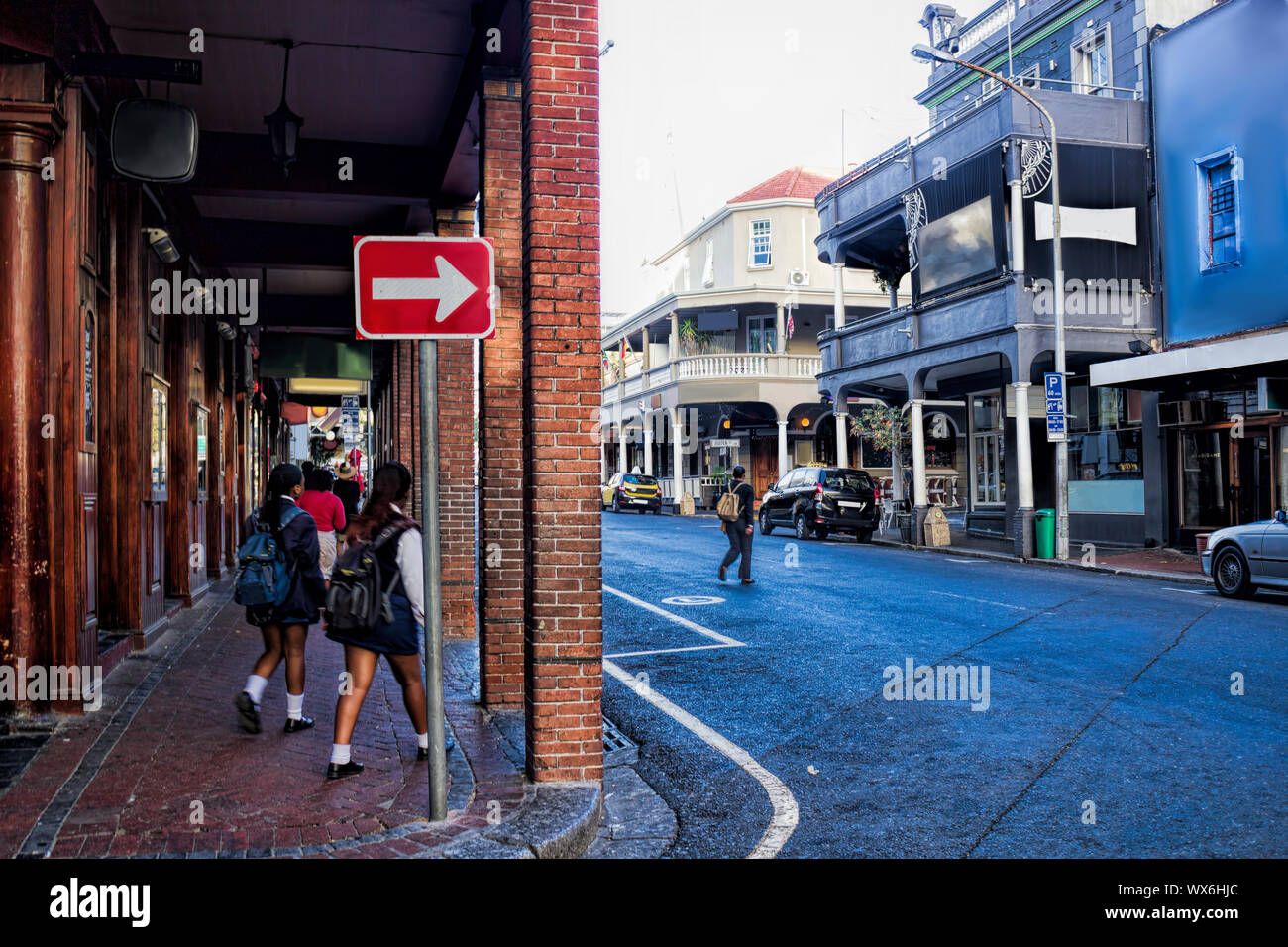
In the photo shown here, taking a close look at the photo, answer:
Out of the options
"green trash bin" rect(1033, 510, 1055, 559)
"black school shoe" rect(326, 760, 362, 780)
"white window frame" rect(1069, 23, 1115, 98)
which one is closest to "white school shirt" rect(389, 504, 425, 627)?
"black school shoe" rect(326, 760, 362, 780)

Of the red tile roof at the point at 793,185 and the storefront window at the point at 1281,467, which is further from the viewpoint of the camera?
the red tile roof at the point at 793,185

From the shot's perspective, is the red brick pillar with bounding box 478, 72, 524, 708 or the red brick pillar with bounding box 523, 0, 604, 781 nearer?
the red brick pillar with bounding box 523, 0, 604, 781

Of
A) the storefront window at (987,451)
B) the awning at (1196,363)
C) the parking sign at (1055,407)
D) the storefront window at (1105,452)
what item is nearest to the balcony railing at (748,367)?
the storefront window at (987,451)

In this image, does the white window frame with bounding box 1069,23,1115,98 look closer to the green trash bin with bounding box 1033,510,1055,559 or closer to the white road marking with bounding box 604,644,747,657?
the green trash bin with bounding box 1033,510,1055,559

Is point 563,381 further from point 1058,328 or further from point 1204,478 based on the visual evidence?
point 1204,478

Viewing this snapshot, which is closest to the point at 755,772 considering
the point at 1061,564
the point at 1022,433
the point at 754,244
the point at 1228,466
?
the point at 1061,564

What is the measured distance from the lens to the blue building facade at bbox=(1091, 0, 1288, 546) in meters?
18.8

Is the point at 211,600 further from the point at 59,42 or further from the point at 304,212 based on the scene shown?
the point at 59,42

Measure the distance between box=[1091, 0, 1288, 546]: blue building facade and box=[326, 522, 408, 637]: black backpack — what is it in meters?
16.5

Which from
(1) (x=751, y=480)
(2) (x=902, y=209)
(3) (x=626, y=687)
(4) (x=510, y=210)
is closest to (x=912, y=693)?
(3) (x=626, y=687)

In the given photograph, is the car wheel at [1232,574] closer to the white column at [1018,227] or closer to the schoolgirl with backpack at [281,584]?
the white column at [1018,227]

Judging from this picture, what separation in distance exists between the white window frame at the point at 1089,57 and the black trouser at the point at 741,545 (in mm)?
13932

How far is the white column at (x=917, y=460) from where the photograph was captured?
25734 mm
